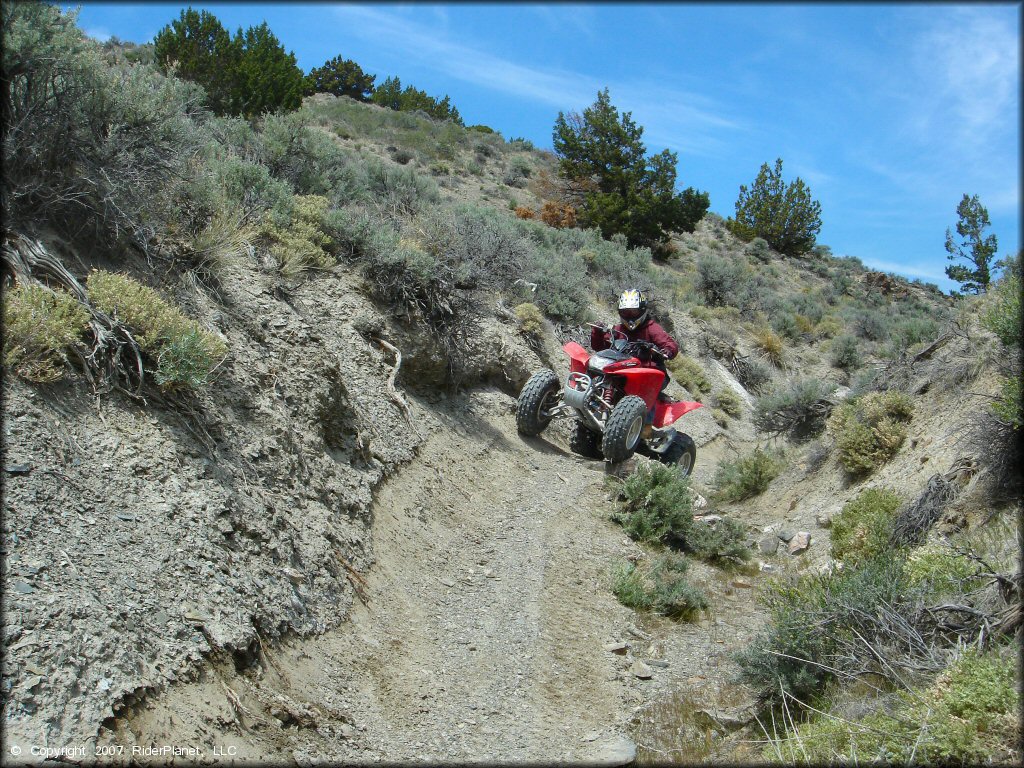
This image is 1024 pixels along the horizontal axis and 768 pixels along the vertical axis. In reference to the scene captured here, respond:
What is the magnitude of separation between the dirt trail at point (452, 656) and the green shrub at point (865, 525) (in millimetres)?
2036

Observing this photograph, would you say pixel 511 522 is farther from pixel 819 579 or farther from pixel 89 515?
pixel 89 515

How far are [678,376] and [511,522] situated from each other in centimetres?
881

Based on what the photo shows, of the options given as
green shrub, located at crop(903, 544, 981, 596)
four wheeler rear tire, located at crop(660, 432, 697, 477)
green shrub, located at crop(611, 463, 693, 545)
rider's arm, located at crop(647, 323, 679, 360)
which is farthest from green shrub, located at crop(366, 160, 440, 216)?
green shrub, located at crop(903, 544, 981, 596)

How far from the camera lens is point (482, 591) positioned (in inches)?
224

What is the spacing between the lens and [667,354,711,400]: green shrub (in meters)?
14.9

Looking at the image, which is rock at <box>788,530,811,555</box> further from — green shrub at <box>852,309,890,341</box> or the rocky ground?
green shrub at <box>852,309,890,341</box>

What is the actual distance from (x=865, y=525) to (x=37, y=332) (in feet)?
21.9

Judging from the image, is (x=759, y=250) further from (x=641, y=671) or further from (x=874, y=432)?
(x=641, y=671)

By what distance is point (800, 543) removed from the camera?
732 cm

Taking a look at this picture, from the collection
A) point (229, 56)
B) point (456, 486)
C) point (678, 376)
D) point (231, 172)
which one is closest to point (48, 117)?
point (231, 172)

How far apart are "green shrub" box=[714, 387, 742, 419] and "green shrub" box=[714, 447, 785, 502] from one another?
17.2ft

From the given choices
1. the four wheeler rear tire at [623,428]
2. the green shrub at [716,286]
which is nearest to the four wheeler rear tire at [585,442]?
the four wheeler rear tire at [623,428]

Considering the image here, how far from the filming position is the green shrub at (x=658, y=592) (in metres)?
5.98

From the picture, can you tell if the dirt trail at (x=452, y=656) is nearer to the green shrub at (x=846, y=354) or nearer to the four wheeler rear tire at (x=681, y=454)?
the four wheeler rear tire at (x=681, y=454)
